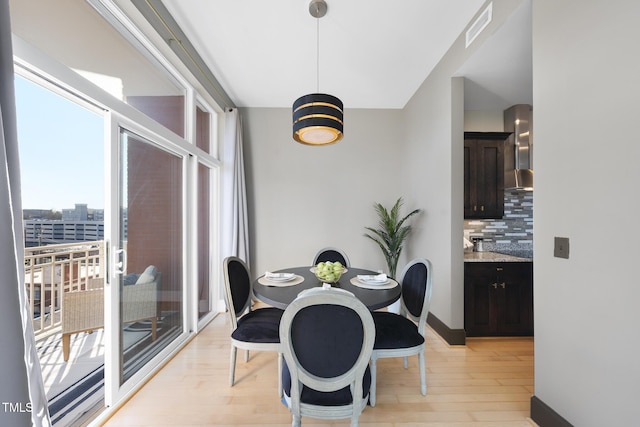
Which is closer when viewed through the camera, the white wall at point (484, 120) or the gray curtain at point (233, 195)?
the white wall at point (484, 120)

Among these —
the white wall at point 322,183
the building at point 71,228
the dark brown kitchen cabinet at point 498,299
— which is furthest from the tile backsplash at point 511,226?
the building at point 71,228

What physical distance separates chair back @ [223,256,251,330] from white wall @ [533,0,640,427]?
215cm

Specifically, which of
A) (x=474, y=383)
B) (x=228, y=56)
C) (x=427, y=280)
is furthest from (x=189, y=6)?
(x=474, y=383)

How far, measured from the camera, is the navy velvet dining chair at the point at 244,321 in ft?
6.43

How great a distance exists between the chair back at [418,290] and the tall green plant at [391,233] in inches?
55.2

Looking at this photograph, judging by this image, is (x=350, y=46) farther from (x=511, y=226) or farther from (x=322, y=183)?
(x=511, y=226)

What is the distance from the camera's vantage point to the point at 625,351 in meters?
1.24

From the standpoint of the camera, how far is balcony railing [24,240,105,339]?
2.08 m

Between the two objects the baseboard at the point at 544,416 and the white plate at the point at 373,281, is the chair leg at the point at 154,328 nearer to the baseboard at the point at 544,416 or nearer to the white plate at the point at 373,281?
the white plate at the point at 373,281

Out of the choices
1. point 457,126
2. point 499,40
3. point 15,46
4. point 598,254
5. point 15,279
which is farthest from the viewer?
point 457,126

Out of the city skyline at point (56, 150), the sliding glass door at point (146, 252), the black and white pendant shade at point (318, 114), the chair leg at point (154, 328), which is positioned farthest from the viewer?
the chair leg at point (154, 328)

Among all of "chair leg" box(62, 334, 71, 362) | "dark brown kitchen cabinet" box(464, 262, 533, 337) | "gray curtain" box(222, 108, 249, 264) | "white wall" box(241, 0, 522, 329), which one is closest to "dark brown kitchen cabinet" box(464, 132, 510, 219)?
"dark brown kitchen cabinet" box(464, 262, 533, 337)

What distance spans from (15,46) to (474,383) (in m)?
3.48

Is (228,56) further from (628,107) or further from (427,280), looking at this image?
(628,107)
